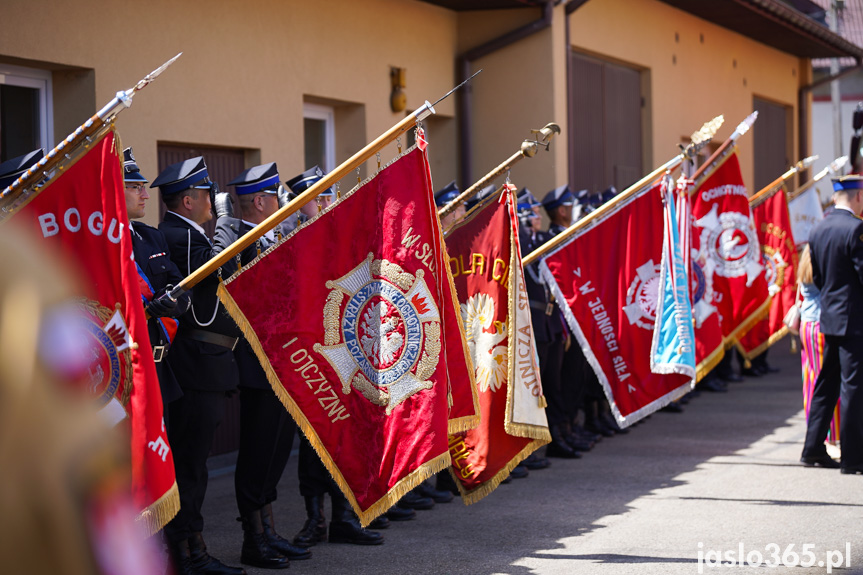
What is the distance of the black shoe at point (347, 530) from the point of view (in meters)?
5.99

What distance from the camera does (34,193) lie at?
3.91 meters

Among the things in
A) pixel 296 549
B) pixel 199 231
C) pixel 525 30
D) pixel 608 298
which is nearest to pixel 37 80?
pixel 199 231

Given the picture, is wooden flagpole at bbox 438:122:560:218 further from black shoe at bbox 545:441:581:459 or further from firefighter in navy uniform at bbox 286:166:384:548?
black shoe at bbox 545:441:581:459

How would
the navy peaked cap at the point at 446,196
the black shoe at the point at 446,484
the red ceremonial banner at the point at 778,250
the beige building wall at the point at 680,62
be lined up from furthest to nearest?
the beige building wall at the point at 680,62, the red ceremonial banner at the point at 778,250, the navy peaked cap at the point at 446,196, the black shoe at the point at 446,484

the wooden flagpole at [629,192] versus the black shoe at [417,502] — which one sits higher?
the wooden flagpole at [629,192]

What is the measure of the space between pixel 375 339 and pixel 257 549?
49.9 inches

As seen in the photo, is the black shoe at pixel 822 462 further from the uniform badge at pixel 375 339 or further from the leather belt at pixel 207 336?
the leather belt at pixel 207 336

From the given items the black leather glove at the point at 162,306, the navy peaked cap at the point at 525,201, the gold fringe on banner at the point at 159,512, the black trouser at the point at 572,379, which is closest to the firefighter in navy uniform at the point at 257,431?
the black leather glove at the point at 162,306

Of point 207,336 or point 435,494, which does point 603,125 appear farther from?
point 207,336

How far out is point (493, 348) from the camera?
21.1 ft

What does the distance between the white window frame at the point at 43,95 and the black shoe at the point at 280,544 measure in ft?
8.66

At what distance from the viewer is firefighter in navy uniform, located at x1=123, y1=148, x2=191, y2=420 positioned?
4.86 metres

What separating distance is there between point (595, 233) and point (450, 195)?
3.51ft

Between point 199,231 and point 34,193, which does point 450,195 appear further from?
point 34,193
